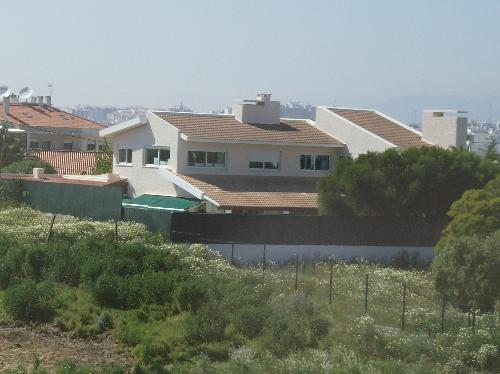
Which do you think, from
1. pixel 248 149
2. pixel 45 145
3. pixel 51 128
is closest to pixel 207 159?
Result: pixel 248 149

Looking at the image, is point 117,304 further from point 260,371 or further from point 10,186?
point 10,186

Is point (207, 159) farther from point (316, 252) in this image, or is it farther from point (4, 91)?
point (4, 91)

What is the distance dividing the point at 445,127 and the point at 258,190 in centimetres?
1098

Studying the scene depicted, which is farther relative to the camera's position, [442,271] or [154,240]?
[154,240]

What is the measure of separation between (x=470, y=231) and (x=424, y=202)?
5.97 meters

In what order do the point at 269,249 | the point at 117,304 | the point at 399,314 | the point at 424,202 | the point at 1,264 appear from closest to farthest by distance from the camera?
the point at 399,314
the point at 117,304
the point at 1,264
the point at 269,249
the point at 424,202

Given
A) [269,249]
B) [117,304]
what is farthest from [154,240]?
[117,304]

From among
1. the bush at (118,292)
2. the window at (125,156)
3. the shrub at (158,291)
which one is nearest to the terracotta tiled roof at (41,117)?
the window at (125,156)

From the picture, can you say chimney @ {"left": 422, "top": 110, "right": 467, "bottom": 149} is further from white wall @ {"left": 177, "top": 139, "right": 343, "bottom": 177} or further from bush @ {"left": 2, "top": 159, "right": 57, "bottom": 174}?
bush @ {"left": 2, "top": 159, "right": 57, "bottom": 174}

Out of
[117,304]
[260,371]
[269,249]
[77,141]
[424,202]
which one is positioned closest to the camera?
[260,371]

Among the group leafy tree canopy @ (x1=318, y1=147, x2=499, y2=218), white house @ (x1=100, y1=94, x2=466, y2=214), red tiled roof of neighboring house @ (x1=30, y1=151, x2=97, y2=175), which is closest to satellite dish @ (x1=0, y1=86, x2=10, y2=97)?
red tiled roof of neighboring house @ (x1=30, y1=151, x2=97, y2=175)

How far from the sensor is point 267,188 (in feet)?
150

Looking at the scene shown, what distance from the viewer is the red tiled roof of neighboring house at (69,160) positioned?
6712cm

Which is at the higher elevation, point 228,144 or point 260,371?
point 228,144
